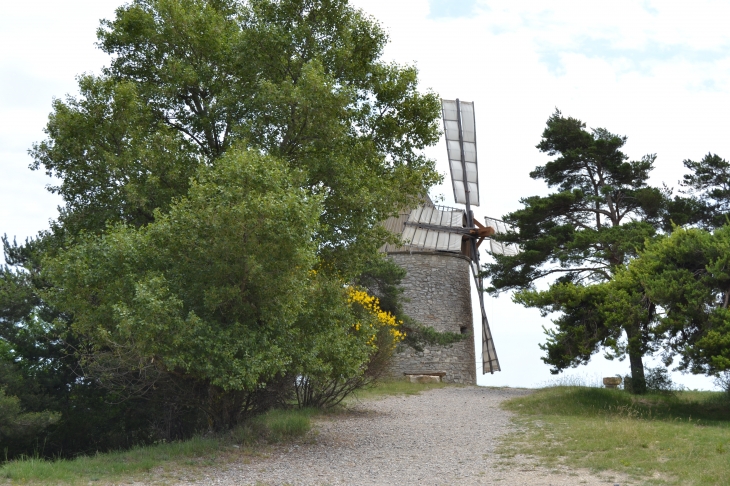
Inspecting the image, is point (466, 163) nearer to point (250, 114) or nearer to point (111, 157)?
point (250, 114)

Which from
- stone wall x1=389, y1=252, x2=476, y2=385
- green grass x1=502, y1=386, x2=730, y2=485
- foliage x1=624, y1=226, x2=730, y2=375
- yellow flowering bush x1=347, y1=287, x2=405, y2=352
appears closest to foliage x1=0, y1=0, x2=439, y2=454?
yellow flowering bush x1=347, y1=287, x2=405, y2=352

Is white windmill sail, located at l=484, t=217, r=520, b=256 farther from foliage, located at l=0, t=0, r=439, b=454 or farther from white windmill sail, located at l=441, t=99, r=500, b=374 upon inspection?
foliage, located at l=0, t=0, r=439, b=454

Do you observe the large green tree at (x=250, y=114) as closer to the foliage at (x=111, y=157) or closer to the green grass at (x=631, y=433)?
the foliage at (x=111, y=157)

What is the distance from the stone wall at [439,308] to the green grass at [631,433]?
713 centimetres

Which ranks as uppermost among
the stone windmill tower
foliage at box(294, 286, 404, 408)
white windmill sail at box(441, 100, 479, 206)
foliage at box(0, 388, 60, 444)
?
white windmill sail at box(441, 100, 479, 206)

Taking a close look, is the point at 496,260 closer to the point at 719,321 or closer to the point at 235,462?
the point at 719,321

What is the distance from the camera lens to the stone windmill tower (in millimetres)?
26781

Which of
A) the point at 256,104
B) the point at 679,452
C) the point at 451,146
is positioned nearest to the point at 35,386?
the point at 256,104

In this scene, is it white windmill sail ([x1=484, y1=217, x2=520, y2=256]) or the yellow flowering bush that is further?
white windmill sail ([x1=484, y1=217, x2=520, y2=256])

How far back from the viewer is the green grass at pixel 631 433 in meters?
10.3

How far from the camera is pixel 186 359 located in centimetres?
1079

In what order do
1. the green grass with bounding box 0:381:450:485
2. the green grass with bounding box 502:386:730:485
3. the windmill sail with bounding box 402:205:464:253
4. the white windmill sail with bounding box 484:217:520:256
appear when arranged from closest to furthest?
the green grass with bounding box 0:381:450:485 < the green grass with bounding box 502:386:730:485 < the windmill sail with bounding box 402:205:464:253 < the white windmill sail with bounding box 484:217:520:256

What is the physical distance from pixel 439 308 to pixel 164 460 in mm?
16988

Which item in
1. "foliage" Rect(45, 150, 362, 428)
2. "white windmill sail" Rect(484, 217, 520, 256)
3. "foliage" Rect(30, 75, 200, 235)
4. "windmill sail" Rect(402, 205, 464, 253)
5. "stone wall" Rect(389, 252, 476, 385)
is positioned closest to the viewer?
"foliage" Rect(45, 150, 362, 428)
